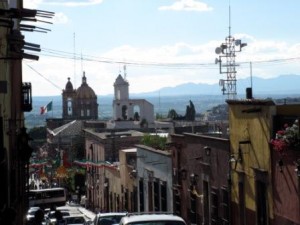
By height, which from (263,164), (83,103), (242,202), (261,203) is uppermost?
(83,103)

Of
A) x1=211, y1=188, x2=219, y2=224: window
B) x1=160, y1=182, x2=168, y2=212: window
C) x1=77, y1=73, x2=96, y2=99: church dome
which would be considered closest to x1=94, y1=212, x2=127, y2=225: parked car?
x1=211, y1=188, x2=219, y2=224: window

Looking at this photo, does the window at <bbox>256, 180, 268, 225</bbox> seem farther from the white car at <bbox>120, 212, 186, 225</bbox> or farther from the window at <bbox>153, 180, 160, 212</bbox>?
the window at <bbox>153, 180, 160, 212</bbox>

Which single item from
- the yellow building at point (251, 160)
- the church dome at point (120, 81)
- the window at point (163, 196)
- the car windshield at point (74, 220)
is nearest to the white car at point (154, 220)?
the yellow building at point (251, 160)

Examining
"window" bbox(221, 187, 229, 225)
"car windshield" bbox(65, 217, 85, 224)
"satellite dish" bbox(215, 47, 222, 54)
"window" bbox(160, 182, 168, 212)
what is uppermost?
"satellite dish" bbox(215, 47, 222, 54)

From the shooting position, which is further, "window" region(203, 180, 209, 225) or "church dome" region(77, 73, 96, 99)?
"church dome" region(77, 73, 96, 99)

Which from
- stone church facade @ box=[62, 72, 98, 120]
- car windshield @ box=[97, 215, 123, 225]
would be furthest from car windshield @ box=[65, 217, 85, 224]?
stone church facade @ box=[62, 72, 98, 120]

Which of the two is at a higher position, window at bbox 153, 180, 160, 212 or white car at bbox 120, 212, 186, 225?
white car at bbox 120, 212, 186, 225

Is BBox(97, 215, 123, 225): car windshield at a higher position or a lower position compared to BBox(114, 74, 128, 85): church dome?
lower

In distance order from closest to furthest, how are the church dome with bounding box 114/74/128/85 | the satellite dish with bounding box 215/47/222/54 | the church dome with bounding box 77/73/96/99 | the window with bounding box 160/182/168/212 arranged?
the window with bounding box 160/182/168/212
the satellite dish with bounding box 215/47/222/54
the church dome with bounding box 114/74/128/85
the church dome with bounding box 77/73/96/99

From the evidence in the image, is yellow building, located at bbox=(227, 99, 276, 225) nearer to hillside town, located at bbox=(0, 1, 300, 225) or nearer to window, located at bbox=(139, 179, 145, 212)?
hillside town, located at bbox=(0, 1, 300, 225)

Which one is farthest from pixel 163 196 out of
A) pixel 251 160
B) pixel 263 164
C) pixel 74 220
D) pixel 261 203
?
pixel 263 164

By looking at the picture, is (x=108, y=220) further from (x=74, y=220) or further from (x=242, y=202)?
(x=74, y=220)

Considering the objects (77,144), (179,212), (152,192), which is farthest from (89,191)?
(179,212)

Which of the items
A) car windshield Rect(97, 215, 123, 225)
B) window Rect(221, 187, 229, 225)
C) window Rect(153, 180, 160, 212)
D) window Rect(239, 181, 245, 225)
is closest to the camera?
car windshield Rect(97, 215, 123, 225)
